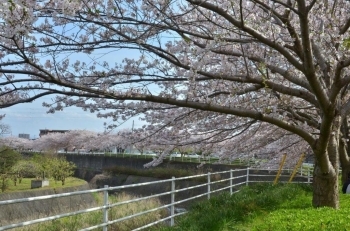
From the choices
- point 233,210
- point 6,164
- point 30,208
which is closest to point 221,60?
point 233,210

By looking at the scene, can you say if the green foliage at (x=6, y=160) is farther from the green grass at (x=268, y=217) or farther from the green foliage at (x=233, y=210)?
the green grass at (x=268, y=217)

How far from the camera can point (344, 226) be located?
19.5 feet

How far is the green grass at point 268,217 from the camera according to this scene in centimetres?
618

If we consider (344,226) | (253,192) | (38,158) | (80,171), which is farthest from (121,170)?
(344,226)

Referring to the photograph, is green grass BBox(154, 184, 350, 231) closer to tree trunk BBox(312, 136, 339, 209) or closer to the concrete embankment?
tree trunk BBox(312, 136, 339, 209)

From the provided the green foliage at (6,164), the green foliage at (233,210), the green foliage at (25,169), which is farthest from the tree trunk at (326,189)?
the green foliage at (25,169)

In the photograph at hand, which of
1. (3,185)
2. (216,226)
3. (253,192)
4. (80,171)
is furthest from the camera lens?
(80,171)

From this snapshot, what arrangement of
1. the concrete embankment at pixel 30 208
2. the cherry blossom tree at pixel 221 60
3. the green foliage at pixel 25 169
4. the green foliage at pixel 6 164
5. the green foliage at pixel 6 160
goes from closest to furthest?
→ the cherry blossom tree at pixel 221 60
the concrete embankment at pixel 30 208
the green foliage at pixel 6 164
the green foliage at pixel 6 160
the green foliage at pixel 25 169

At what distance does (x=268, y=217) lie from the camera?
722cm

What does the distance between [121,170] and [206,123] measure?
2294cm

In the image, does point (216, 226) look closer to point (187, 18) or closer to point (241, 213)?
point (241, 213)

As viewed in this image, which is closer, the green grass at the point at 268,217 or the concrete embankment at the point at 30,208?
the green grass at the point at 268,217

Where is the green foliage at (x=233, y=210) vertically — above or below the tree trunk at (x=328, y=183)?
below

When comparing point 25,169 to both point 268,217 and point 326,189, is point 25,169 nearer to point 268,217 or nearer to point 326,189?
point 268,217
